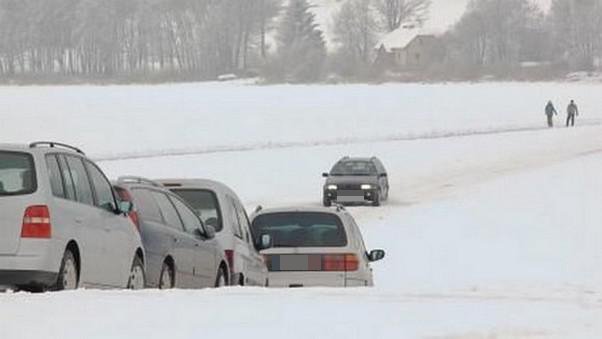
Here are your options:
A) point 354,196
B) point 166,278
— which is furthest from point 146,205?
point 354,196

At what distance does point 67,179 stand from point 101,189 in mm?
784

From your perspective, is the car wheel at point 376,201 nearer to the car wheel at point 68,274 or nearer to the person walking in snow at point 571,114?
the car wheel at point 68,274

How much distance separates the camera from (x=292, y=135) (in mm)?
79062

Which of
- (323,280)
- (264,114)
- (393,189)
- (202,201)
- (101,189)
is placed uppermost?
(101,189)

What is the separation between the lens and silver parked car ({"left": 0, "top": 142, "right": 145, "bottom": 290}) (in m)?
10.3

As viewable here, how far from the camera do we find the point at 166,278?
12.4 m

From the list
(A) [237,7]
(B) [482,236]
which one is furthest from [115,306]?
(A) [237,7]

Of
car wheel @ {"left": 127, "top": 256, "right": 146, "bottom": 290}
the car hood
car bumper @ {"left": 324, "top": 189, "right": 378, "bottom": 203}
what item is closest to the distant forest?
the car hood

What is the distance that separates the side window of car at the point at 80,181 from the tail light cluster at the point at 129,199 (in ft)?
2.35

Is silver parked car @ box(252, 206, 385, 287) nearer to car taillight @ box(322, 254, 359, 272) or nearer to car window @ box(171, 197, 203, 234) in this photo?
car taillight @ box(322, 254, 359, 272)

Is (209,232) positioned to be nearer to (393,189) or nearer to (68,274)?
(68,274)

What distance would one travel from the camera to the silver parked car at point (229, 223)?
541 inches

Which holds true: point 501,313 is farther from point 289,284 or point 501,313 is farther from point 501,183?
A: point 501,183

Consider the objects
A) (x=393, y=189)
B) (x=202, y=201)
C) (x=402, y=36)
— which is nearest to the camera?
(x=202, y=201)
